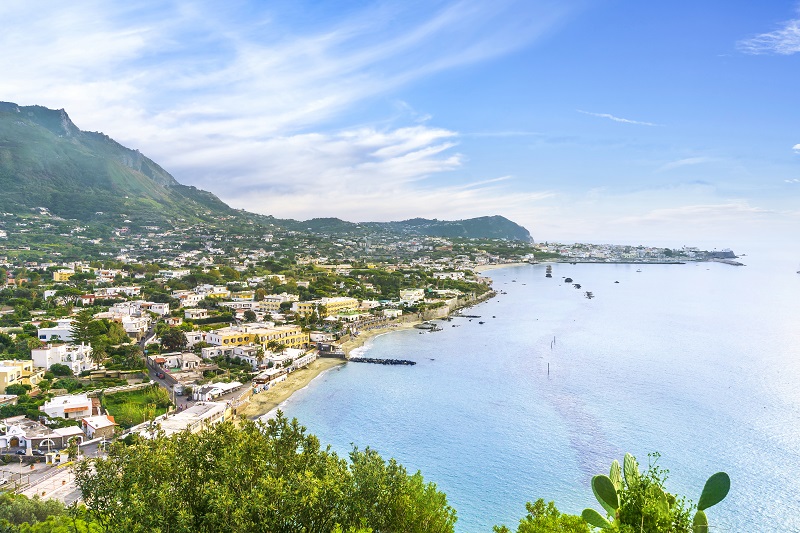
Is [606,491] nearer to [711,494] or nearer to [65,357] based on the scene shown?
[711,494]

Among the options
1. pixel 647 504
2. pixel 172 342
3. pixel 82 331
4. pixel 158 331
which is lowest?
pixel 172 342

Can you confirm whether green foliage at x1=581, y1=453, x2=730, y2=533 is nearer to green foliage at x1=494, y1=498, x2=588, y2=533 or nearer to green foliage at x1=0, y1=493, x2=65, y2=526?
green foliage at x1=494, y1=498, x2=588, y2=533

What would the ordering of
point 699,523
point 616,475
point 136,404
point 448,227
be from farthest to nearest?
point 448,227, point 136,404, point 616,475, point 699,523

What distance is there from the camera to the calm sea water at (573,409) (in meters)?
15.6

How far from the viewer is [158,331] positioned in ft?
101

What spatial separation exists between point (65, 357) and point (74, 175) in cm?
9568

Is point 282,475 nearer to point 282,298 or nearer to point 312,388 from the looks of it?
point 312,388

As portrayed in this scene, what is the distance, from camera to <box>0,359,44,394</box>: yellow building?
20223 mm

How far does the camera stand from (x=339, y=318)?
130 ft

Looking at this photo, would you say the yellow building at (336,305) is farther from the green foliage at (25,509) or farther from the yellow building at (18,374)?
the green foliage at (25,509)

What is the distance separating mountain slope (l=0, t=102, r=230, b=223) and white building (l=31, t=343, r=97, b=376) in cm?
7333

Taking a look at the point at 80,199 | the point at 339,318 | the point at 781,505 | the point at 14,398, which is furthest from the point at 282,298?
the point at 80,199

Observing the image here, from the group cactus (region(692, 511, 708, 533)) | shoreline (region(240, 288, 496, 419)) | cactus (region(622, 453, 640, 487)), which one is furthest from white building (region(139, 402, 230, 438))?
cactus (region(692, 511, 708, 533))

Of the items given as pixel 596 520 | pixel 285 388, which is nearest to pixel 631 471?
pixel 596 520
